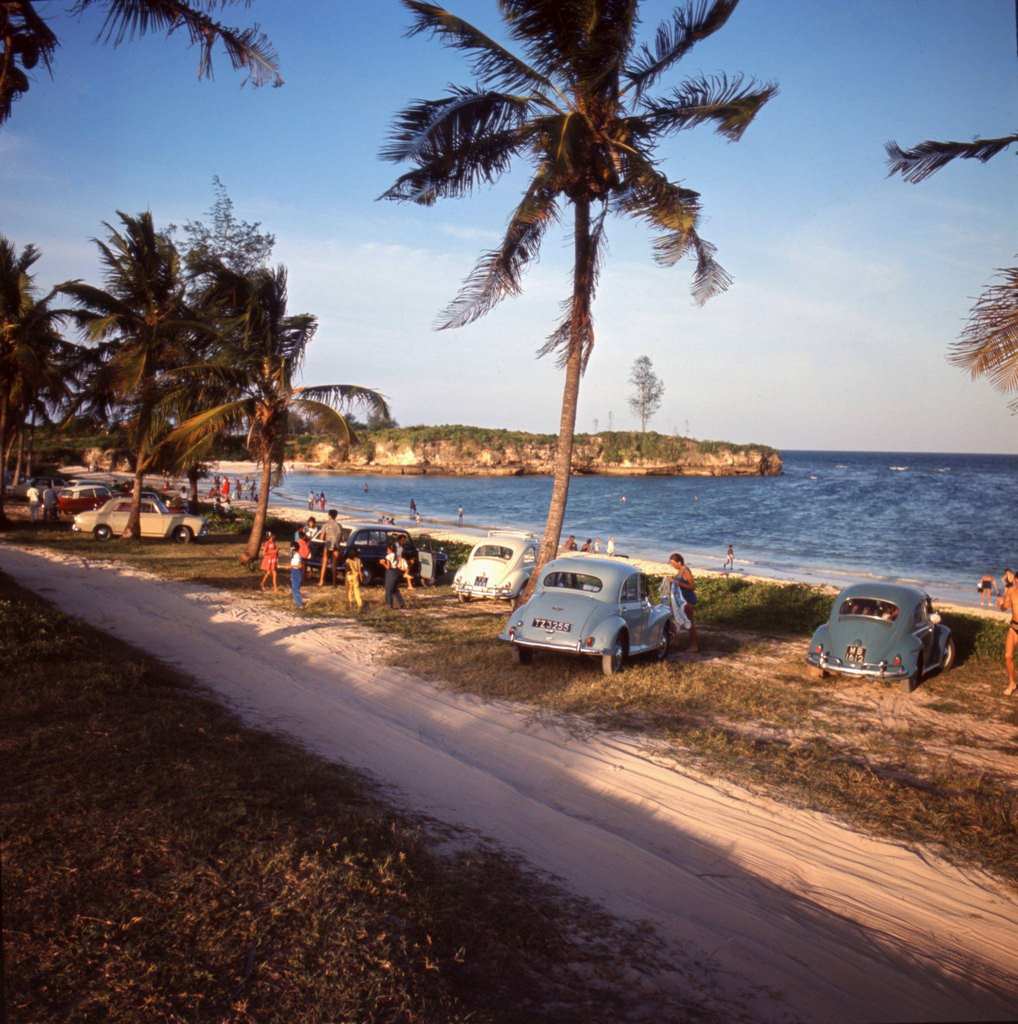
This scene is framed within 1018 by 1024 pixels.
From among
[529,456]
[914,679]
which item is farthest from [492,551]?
[529,456]

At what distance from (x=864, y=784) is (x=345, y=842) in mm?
5329

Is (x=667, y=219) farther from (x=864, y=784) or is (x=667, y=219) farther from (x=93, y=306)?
(x=93, y=306)

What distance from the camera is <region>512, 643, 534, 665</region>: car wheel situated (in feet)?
40.5

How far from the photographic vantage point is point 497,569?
63.5ft

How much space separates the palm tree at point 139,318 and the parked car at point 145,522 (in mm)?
663

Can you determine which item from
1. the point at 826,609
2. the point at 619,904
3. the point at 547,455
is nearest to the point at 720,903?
the point at 619,904

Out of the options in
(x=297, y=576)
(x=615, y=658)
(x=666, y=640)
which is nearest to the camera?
(x=615, y=658)

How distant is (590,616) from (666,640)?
100 inches

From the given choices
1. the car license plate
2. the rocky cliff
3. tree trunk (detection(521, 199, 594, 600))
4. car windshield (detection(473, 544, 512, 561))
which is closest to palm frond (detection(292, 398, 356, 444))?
car windshield (detection(473, 544, 512, 561))

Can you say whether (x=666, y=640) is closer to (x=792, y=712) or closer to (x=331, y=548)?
(x=792, y=712)

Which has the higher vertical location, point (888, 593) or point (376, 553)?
point (888, 593)

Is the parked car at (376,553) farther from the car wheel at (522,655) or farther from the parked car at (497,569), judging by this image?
the car wheel at (522,655)

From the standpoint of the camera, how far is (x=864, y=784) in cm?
804

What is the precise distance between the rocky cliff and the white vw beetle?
98.4 meters
